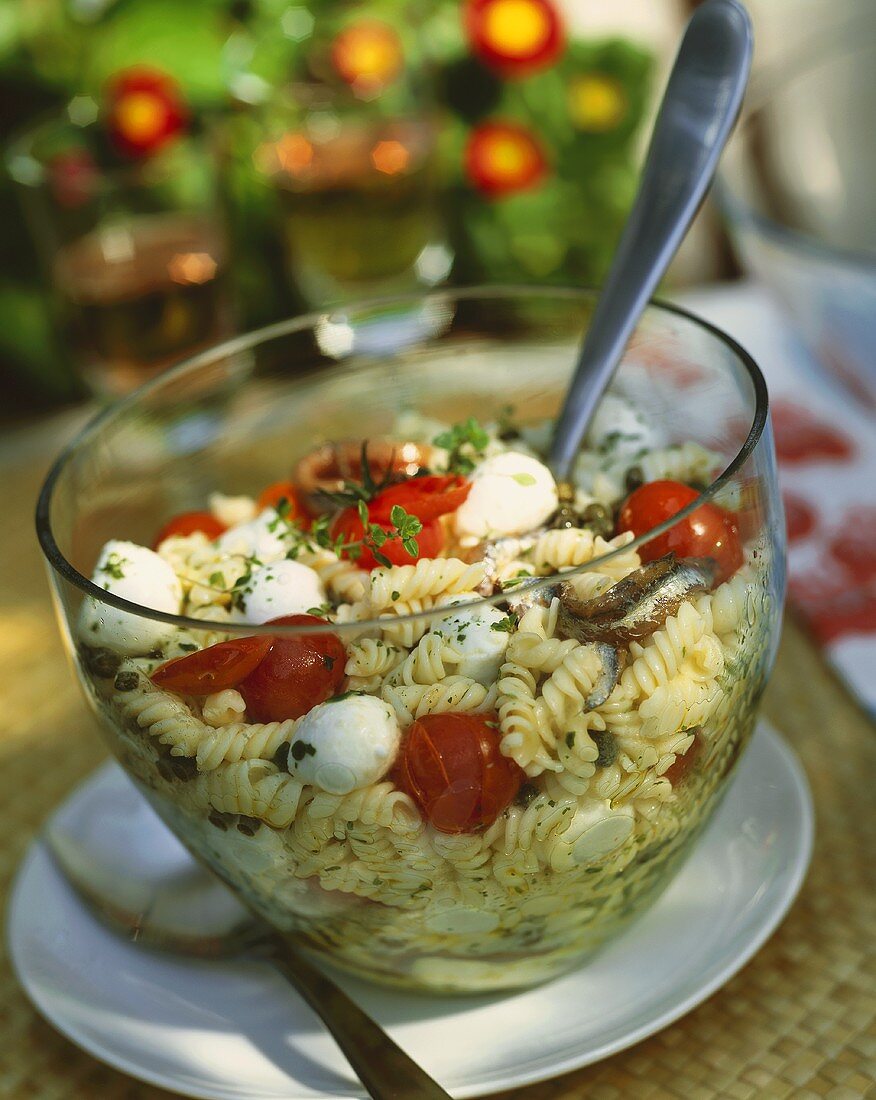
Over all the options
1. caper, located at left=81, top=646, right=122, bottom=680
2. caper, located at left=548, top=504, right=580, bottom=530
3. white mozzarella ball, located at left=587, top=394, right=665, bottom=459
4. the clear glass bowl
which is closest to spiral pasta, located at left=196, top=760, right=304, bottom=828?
the clear glass bowl

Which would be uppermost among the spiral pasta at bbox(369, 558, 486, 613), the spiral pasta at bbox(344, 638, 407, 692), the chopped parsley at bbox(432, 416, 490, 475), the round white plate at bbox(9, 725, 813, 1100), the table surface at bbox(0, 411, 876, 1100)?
the spiral pasta at bbox(344, 638, 407, 692)

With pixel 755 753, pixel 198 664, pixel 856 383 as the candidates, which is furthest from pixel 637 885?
pixel 856 383

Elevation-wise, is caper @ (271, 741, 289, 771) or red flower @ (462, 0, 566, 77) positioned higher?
caper @ (271, 741, 289, 771)

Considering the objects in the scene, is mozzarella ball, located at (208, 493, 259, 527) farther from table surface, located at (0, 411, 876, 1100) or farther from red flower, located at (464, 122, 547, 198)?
red flower, located at (464, 122, 547, 198)

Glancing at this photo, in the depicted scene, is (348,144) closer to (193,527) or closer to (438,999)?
(193,527)

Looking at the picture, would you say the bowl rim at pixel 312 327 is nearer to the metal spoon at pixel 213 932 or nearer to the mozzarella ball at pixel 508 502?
the mozzarella ball at pixel 508 502

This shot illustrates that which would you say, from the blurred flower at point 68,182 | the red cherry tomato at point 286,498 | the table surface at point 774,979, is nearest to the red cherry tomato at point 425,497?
the red cherry tomato at point 286,498

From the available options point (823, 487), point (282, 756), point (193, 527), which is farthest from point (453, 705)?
point (823, 487)

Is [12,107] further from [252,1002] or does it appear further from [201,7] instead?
[252,1002]
